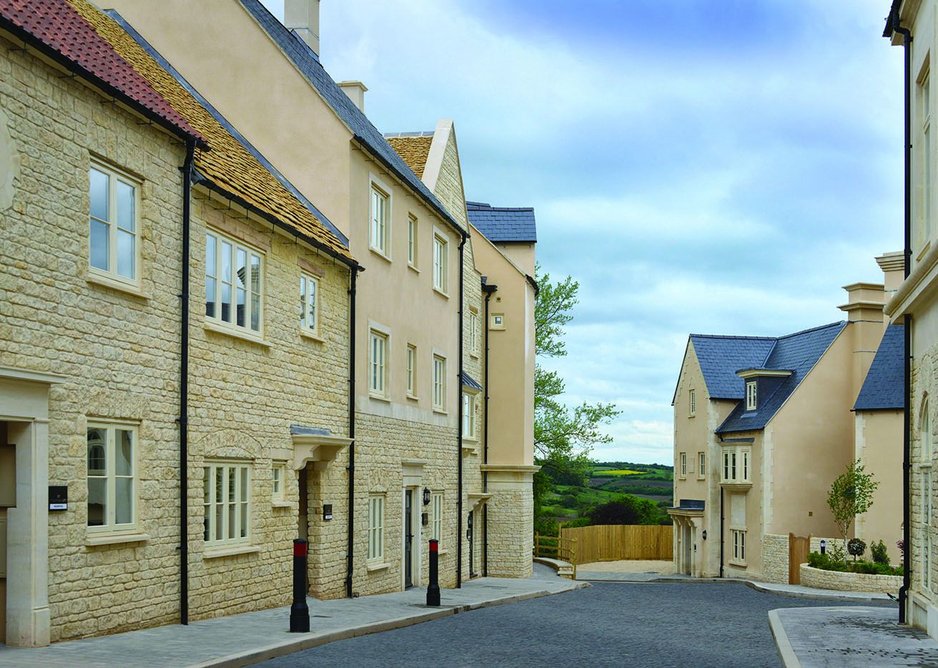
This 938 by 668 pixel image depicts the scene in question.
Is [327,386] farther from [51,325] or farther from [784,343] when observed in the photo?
[784,343]

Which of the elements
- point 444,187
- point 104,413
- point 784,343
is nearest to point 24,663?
point 104,413

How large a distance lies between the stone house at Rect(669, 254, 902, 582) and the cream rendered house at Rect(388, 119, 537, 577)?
10801 millimetres

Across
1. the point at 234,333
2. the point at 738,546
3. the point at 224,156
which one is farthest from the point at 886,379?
the point at 234,333

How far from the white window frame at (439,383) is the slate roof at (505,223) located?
34.8 feet

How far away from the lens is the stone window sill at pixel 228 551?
1585 cm

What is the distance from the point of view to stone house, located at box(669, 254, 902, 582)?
4078cm

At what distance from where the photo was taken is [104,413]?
13203 millimetres

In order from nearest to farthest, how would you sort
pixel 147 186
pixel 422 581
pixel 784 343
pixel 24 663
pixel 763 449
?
pixel 24 663, pixel 147 186, pixel 422 581, pixel 763 449, pixel 784 343

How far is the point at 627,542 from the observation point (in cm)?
6109

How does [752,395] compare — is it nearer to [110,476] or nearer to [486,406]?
[486,406]

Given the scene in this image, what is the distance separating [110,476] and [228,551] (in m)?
3.35

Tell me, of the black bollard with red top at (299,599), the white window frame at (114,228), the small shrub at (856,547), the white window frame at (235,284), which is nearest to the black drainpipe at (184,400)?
the white window frame at (235,284)

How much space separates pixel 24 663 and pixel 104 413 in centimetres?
341

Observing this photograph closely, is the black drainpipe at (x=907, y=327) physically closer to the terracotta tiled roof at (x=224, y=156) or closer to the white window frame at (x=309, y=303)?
the terracotta tiled roof at (x=224, y=156)
